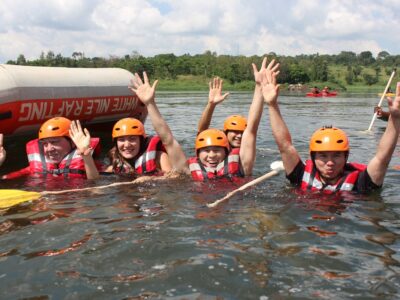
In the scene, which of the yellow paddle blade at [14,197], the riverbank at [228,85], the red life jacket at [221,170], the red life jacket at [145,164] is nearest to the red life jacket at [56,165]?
the red life jacket at [145,164]

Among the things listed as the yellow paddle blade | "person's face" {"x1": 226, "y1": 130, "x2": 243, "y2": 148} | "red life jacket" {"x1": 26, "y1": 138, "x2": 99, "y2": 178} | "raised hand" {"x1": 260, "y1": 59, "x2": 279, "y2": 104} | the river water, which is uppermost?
"raised hand" {"x1": 260, "y1": 59, "x2": 279, "y2": 104}

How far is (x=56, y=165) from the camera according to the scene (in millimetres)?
6816

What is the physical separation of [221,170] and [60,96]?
398 cm

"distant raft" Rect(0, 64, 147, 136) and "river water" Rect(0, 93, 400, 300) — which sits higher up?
"distant raft" Rect(0, 64, 147, 136)

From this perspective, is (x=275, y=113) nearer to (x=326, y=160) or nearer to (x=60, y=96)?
(x=326, y=160)

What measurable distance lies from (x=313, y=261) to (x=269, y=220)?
1.11m

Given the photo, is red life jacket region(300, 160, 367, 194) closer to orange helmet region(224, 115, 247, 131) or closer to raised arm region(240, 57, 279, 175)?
raised arm region(240, 57, 279, 175)

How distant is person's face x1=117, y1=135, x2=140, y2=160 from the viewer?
21.9 feet

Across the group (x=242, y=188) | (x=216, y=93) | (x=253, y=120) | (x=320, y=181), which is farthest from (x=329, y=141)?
(x=216, y=93)

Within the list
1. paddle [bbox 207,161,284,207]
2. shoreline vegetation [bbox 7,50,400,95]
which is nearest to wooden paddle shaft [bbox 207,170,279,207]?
paddle [bbox 207,161,284,207]

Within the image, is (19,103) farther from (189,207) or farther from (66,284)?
(66,284)

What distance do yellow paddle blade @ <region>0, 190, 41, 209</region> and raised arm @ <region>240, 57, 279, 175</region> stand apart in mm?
2656

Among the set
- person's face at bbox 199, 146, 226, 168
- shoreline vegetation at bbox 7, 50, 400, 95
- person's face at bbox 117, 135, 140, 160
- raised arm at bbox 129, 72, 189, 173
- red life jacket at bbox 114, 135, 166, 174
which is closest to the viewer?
raised arm at bbox 129, 72, 189, 173

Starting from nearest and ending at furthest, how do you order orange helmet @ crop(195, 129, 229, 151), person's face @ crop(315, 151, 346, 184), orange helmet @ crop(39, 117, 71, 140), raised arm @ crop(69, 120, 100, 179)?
person's face @ crop(315, 151, 346, 184)
raised arm @ crop(69, 120, 100, 179)
orange helmet @ crop(195, 129, 229, 151)
orange helmet @ crop(39, 117, 71, 140)
